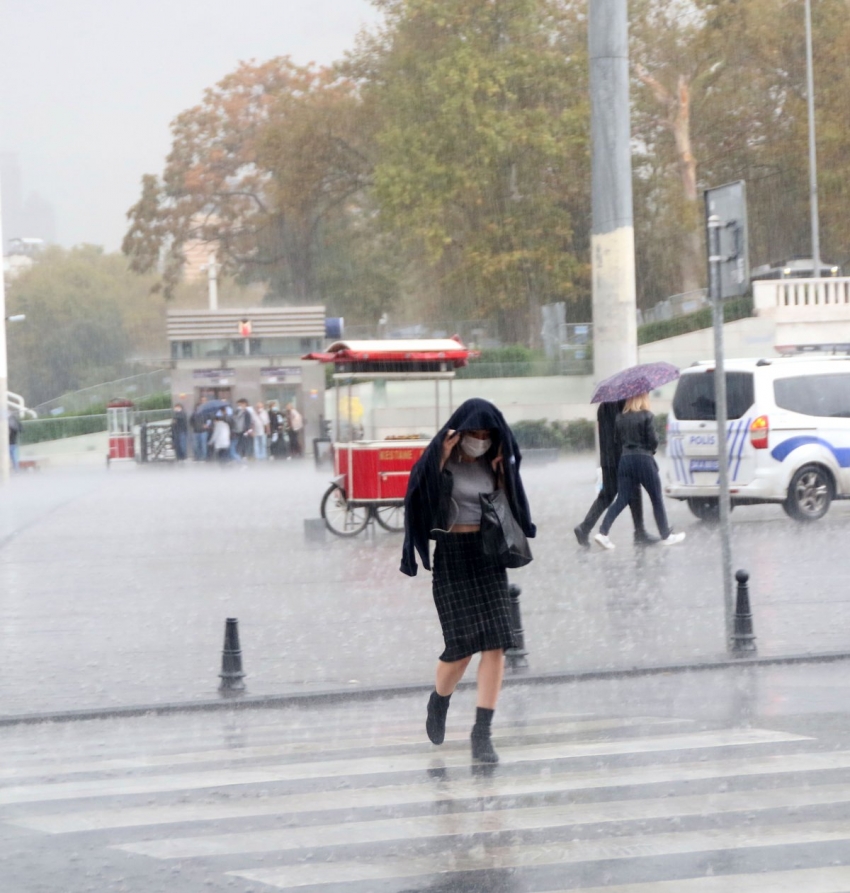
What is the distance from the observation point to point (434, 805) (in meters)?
5.82

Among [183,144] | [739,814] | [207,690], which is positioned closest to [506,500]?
[739,814]

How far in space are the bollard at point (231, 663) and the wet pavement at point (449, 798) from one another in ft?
1.36

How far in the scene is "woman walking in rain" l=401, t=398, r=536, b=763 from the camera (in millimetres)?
6633

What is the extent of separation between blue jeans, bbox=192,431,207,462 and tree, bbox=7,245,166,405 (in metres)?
52.7

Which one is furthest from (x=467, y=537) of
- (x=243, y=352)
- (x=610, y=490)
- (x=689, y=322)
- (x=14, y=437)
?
(x=689, y=322)

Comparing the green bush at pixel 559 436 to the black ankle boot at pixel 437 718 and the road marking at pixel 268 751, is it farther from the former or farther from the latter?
the black ankle boot at pixel 437 718

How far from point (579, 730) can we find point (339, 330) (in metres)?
30.7

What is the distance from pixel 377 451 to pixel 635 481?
3700 millimetres

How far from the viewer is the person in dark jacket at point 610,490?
15773 mm

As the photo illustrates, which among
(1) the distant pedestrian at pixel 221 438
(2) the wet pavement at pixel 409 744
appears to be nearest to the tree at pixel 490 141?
(1) the distant pedestrian at pixel 221 438

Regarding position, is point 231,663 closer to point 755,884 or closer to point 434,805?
point 434,805

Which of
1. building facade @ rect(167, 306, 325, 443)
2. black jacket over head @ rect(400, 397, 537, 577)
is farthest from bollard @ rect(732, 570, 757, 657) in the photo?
building facade @ rect(167, 306, 325, 443)

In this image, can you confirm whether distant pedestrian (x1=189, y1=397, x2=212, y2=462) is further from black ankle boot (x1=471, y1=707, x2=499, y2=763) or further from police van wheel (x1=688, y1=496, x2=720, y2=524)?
black ankle boot (x1=471, y1=707, x2=499, y2=763)

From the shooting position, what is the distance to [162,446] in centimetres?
4341
